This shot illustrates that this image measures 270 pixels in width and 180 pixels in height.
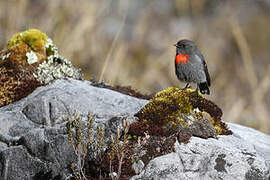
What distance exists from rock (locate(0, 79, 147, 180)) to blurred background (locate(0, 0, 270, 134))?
1301 mm

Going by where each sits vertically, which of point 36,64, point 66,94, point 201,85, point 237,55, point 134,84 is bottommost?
point 66,94

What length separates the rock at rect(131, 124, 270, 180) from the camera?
4.39m

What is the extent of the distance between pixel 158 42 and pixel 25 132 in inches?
522

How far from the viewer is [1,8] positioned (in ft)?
38.2

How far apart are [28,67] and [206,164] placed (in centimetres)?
340

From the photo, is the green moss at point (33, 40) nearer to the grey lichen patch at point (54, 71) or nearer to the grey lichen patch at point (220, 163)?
the grey lichen patch at point (54, 71)

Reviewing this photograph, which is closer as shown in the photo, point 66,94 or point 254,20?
point 66,94

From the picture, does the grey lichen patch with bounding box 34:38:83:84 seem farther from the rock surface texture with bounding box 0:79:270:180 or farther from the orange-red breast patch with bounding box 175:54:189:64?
the orange-red breast patch with bounding box 175:54:189:64

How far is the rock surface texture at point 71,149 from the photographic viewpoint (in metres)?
4.43

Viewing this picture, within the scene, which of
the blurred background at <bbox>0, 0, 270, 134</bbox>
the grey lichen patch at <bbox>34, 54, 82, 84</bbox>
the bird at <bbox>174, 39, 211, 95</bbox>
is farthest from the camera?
the blurred background at <bbox>0, 0, 270, 134</bbox>

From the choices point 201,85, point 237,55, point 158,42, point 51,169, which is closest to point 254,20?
point 237,55

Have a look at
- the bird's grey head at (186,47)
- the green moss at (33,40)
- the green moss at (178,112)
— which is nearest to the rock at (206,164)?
the green moss at (178,112)

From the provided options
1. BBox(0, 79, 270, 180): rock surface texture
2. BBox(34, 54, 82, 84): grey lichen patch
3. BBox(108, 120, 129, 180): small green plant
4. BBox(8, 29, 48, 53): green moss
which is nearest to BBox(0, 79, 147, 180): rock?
BBox(0, 79, 270, 180): rock surface texture

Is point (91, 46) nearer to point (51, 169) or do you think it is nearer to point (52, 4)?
point (52, 4)
